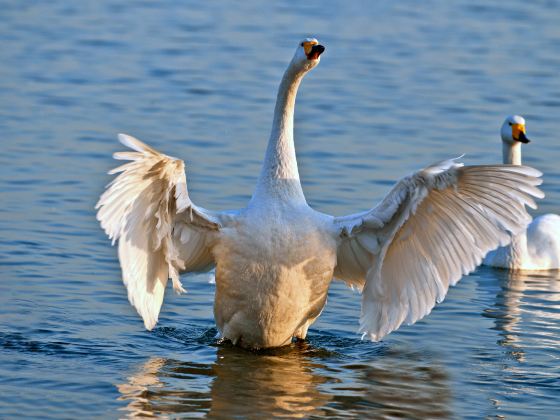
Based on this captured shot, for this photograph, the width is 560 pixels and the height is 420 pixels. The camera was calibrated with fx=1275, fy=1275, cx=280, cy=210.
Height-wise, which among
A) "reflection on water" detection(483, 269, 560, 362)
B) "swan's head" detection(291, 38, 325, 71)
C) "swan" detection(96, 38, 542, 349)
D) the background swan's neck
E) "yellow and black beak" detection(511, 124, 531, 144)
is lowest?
"reflection on water" detection(483, 269, 560, 362)

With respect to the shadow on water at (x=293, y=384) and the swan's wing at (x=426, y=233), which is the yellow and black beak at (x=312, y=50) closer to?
the swan's wing at (x=426, y=233)

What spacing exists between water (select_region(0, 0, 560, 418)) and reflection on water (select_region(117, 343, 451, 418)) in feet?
0.07

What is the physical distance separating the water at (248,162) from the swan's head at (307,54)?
1.86m

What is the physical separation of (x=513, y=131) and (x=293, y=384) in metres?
6.49

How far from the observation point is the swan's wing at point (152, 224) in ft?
27.6

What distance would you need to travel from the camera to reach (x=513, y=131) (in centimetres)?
1477

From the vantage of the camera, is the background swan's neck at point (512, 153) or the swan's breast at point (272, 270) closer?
the swan's breast at point (272, 270)

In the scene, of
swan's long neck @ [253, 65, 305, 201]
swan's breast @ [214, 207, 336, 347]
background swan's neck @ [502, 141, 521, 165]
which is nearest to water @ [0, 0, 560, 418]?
swan's breast @ [214, 207, 336, 347]

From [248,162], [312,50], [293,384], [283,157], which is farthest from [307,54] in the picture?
[248,162]

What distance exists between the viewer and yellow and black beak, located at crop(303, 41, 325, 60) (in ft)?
30.1

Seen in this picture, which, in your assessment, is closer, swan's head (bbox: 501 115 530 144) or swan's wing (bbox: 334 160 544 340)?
swan's wing (bbox: 334 160 544 340)

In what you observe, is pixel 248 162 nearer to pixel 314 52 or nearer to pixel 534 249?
pixel 534 249

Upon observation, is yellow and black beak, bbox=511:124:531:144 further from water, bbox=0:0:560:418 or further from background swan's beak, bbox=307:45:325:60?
background swan's beak, bbox=307:45:325:60

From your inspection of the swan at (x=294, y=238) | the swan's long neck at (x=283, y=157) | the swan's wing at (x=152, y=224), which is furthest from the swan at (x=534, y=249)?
the swan's wing at (x=152, y=224)
